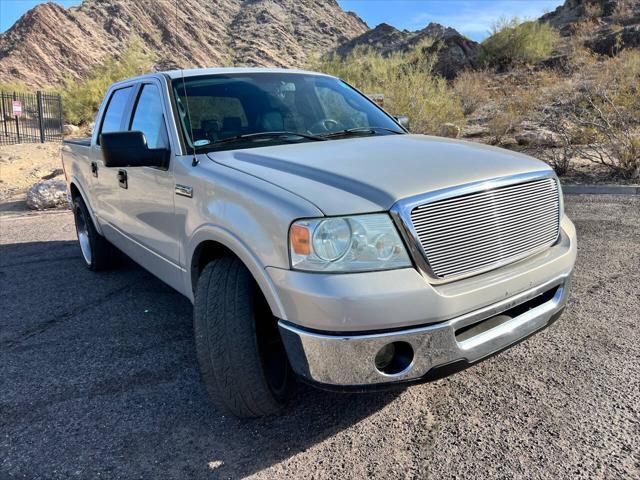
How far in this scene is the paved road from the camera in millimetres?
2400

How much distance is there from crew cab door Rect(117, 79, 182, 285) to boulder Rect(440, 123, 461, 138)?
33.9 ft

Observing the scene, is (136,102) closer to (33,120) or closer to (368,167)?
(368,167)

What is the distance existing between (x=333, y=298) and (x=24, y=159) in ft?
50.6

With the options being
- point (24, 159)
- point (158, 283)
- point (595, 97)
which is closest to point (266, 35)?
point (24, 159)

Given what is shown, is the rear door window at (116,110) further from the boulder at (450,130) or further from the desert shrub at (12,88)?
the desert shrub at (12,88)

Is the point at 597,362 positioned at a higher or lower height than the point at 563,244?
lower

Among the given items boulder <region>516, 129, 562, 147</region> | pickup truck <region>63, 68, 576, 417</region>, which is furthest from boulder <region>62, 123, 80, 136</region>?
pickup truck <region>63, 68, 576, 417</region>

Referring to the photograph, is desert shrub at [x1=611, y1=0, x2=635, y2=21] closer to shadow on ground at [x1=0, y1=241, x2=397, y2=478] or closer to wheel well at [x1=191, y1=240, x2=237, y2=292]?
shadow on ground at [x1=0, y1=241, x2=397, y2=478]

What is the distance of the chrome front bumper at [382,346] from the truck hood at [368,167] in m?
0.53

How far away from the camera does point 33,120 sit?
22484 mm

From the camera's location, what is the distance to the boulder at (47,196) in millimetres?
9180

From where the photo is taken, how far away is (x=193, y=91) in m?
3.51

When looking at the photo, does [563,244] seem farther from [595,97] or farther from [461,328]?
[595,97]

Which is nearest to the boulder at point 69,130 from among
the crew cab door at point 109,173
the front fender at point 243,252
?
the crew cab door at point 109,173
